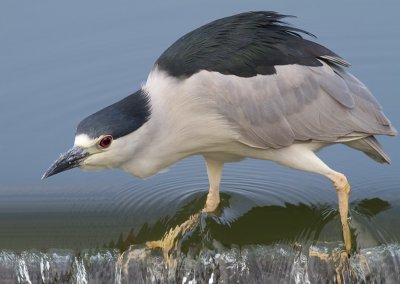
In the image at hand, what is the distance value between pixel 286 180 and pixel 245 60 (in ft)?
2.92

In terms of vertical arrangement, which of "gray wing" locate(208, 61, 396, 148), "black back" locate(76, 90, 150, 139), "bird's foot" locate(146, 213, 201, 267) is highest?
"black back" locate(76, 90, 150, 139)

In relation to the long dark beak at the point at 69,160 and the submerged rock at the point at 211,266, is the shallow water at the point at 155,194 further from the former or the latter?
the long dark beak at the point at 69,160

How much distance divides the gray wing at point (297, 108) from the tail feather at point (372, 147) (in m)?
0.08

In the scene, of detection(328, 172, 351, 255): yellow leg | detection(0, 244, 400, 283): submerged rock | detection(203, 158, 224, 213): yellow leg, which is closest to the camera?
detection(0, 244, 400, 283): submerged rock

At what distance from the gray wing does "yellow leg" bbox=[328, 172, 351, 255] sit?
215 mm

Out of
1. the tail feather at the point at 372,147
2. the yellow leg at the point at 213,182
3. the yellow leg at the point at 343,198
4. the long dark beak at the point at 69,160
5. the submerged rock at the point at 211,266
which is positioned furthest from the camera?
the yellow leg at the point at 213,182

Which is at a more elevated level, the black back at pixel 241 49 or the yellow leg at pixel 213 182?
the black back at pixel 241 49

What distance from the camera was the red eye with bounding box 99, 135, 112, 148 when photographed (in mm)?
4539

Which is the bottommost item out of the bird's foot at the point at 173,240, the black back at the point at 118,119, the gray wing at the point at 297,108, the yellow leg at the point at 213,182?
the bird's foot at the point at 173,240

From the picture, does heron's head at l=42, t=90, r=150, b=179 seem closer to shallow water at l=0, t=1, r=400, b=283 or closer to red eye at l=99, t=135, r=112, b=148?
red eye at l=99, t=135, r=112, b=148

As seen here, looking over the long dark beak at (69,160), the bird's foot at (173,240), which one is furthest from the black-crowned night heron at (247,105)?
the bird's foot at (173,240)

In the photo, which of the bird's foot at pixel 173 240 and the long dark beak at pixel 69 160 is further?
the bird's foot at pixel 173 240

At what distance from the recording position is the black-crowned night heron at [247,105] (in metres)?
4.83

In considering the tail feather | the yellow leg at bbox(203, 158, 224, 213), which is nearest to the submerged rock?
the yellow leg at bbox(203, 158, 224, 213)
